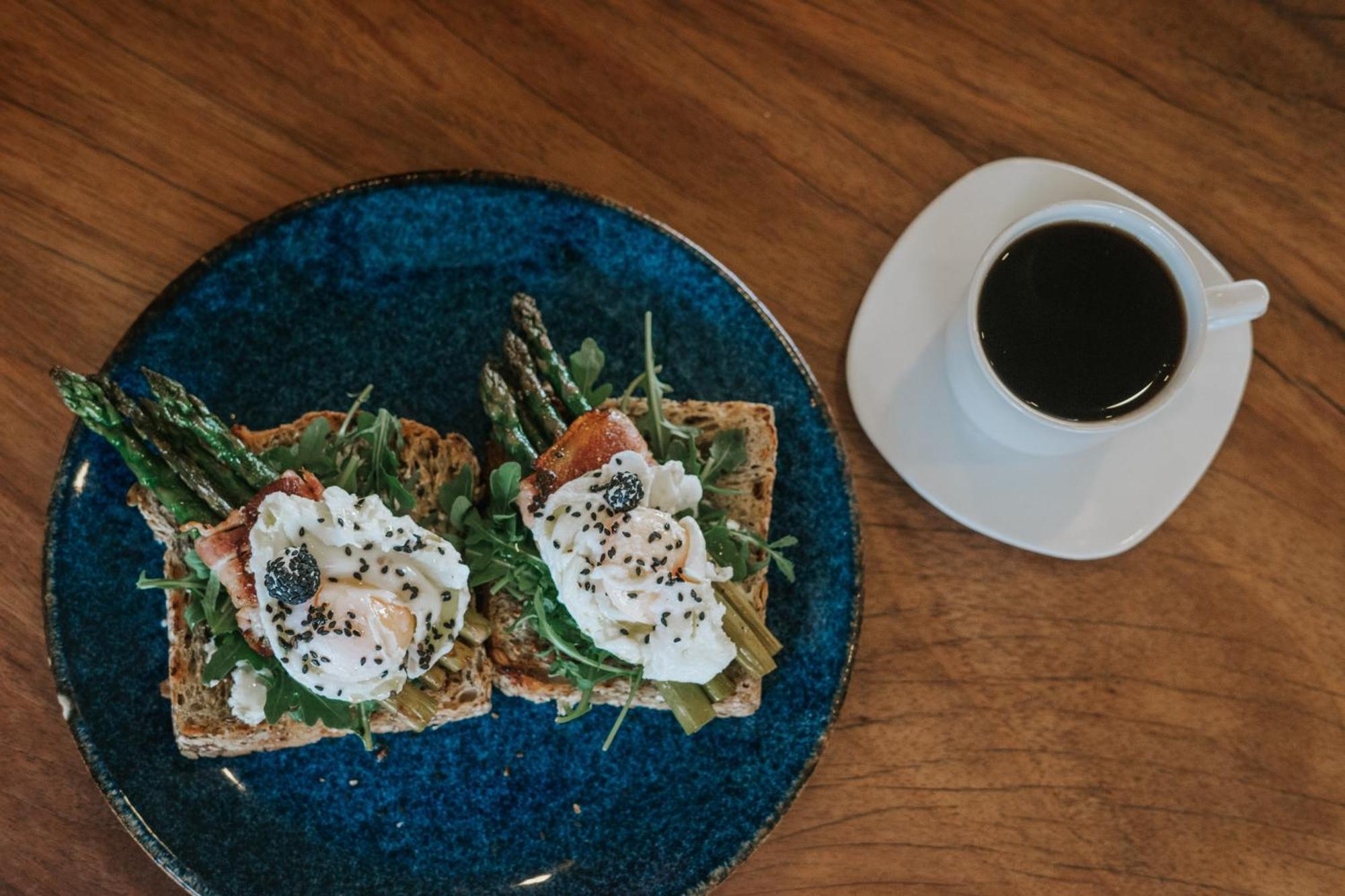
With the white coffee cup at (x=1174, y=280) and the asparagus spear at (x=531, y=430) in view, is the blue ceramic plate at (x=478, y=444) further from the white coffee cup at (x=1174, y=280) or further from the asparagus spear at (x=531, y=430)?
the white coffee cup at (x=1174, y=280)

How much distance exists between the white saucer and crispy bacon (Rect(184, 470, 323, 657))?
113cm

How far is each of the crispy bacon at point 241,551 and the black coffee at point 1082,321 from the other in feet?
4.28

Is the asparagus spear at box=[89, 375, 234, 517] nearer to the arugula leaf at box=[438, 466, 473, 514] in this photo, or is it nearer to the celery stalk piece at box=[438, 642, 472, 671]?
the arugula leaf at box=[438, 466, 473, 514]

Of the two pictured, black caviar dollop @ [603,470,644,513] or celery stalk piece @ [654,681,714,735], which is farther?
celery stalk piece @ [654,681,714,735]

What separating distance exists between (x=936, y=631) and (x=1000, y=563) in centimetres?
20

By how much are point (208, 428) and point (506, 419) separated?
0.56m

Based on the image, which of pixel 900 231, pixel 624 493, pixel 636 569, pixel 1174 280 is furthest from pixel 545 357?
pixel 1174 280

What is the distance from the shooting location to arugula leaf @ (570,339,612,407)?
81.9 inches

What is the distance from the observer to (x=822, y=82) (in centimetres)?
234

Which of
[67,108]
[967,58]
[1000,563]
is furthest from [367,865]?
[967,58]

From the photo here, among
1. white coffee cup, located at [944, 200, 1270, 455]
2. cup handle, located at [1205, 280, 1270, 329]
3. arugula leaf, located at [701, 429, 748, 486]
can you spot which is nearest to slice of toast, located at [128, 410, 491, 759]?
arugula leaf, located at [701, 429, 748, 486]

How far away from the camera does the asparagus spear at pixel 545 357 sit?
2076mm

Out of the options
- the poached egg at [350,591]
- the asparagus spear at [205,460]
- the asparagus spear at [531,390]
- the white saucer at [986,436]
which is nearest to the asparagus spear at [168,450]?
the asparagus spear at [205,460]

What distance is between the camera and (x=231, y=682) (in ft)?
6.75
